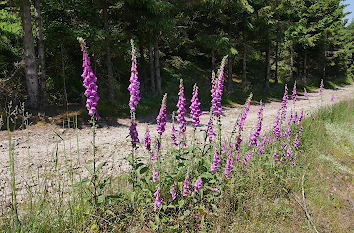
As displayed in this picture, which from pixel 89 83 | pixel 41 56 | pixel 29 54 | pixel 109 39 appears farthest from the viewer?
pixel 109 39

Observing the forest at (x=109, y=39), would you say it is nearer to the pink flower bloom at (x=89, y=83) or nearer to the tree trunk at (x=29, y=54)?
the tree trunk at (x=29, y=54)

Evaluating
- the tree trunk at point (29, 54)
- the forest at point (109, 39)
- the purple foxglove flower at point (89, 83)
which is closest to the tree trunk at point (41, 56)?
the forest at point (109, 39)

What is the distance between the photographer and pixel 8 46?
11398 mm

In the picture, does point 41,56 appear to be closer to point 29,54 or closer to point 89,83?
point 29,54

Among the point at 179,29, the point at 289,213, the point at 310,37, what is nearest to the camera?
the point at 289,213

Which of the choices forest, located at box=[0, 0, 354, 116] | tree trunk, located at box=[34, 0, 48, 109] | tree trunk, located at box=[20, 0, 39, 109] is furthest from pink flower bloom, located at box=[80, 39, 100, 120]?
tree trunk, located at box=[34, 0, 48, 109]

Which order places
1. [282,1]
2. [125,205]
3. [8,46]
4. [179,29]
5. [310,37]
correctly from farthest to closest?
[310,37]
[282,1]
[179,29]
[8,46]
[125,205]

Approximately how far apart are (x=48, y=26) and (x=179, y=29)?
7.87m

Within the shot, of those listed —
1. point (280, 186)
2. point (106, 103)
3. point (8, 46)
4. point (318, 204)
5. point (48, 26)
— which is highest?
point (48, 26)

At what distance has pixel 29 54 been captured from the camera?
9.63 m

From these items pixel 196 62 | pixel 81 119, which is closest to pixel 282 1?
pixel 196 62

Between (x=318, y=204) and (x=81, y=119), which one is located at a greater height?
(x=81, y=119)

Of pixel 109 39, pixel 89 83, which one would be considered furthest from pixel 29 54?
pixel 89 83

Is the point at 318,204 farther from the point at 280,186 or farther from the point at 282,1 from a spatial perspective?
the point at 282,1
